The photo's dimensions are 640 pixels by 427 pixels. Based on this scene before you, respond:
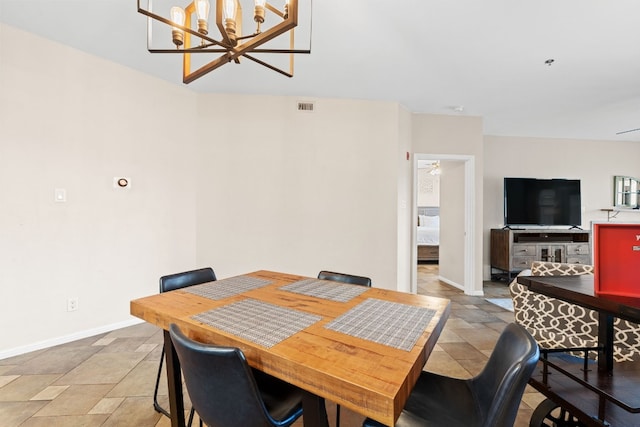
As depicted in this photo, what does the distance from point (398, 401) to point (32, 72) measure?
11.7ft

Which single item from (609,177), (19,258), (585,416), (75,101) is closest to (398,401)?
(585,416)

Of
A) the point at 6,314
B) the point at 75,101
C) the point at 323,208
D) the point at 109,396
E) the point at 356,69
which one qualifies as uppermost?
the point at 356,69

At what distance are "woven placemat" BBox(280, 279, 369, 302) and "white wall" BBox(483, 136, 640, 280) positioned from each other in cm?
454

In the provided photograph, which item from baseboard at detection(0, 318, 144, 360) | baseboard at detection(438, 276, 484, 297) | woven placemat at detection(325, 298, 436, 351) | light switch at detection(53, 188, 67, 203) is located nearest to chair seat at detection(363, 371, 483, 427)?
woven placemat at detection(325, 298, 436, 351)

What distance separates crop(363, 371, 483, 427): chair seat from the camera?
1047mm

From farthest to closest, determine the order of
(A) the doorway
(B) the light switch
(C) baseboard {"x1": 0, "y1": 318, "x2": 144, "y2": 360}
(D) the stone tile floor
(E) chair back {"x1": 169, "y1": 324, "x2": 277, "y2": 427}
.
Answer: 1. (A) the doorway
2. (B) the light switch
3. (C) baseboard {"x1": 0, "y1": 318, "x2": 144, "y2": 360}
4. (D) the stone tile floor
5. (E) chair back {"x1": 169, "y1": 324, "x2": 277, "y2": 427}

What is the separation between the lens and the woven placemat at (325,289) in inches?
60.9

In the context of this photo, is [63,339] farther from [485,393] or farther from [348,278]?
[485,393]

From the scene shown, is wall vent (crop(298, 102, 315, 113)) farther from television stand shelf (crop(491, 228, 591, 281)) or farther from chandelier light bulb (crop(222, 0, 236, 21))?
television stand shelf (crop(491, 228, 591, 281))

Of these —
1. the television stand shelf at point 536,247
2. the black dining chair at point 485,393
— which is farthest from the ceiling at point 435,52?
the black dining chair at point 485,393

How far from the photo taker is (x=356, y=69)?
3.00 m

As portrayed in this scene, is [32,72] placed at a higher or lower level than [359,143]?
higher

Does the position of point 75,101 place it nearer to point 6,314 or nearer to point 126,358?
point 6,314

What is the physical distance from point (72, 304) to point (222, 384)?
105 inches
